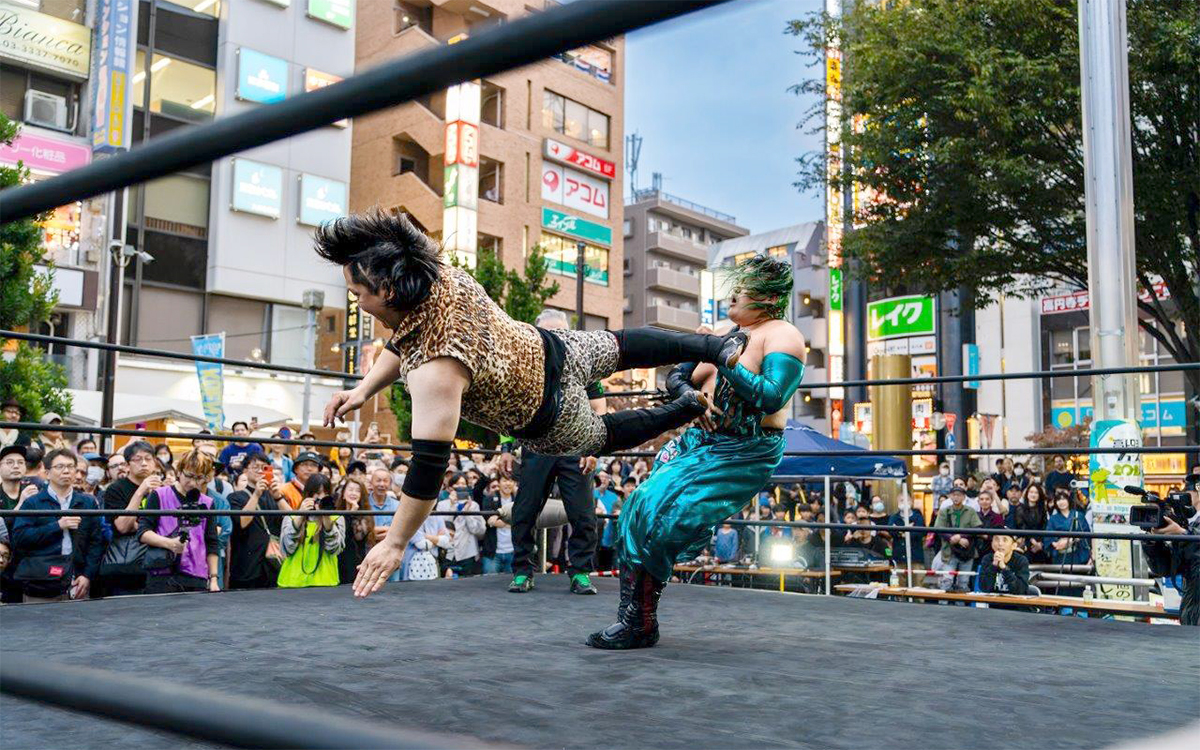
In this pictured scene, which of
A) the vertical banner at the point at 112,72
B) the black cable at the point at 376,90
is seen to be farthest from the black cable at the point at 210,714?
the vertical banner at the point at 112,72

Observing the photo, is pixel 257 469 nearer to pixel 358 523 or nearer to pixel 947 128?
pixel 358 523

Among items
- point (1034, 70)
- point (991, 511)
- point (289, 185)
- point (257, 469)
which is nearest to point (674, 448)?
point (257, 469)

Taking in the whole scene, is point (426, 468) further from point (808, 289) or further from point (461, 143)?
point (808, 289)

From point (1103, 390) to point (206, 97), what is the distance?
20780mm

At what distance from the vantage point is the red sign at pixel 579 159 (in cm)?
3012

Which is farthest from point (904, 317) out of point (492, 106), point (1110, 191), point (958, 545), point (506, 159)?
point (1110, 191)

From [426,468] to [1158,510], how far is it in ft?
14.9

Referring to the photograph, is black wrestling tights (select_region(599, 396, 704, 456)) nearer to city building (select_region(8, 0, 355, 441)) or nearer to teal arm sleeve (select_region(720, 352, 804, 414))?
teal arm sleeve (select_region(720, 352, 804, 414))

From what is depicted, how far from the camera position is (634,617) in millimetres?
3541

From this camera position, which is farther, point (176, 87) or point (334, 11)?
point (334, 11)

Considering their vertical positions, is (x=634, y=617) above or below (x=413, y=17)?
below

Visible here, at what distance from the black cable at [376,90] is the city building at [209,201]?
18945 millimetres

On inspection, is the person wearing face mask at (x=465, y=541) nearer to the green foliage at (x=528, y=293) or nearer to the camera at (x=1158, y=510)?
the camera at (x=1158, y=510)

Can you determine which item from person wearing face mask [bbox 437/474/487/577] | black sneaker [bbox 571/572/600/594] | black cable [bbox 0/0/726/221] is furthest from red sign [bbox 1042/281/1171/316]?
black cable [bbox 0/0/726/221]
